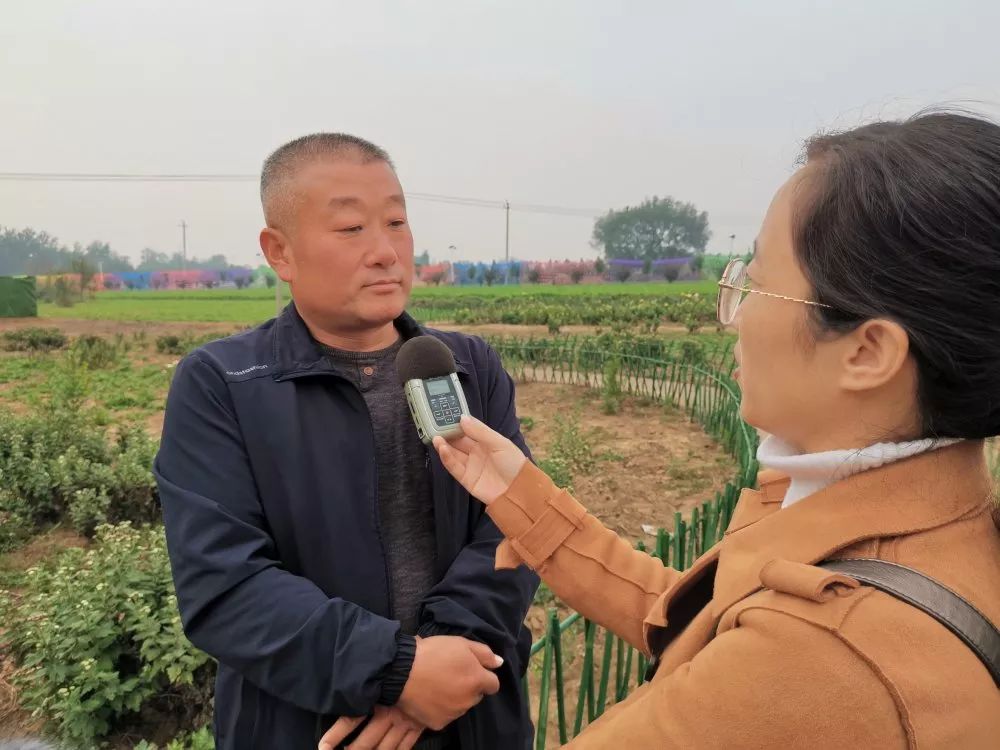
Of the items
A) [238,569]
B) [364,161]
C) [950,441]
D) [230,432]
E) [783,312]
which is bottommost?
[238,569]

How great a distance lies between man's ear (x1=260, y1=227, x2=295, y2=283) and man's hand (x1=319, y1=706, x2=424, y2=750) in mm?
1053

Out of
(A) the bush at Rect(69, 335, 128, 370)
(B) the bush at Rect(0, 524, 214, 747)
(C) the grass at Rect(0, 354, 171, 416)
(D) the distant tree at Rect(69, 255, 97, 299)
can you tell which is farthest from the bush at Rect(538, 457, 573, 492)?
(D) the distant tree at Rect(69, 255, 97, 299)

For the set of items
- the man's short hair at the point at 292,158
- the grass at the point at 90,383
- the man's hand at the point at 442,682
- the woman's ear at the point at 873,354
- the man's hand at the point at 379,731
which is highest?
the man's short hair at the point at 292,158

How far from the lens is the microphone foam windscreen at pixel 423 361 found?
150cm

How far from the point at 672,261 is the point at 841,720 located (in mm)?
65888

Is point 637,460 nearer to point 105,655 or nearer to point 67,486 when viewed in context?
point 67,486

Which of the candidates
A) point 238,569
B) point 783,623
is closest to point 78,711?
point 238,569

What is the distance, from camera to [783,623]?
0.77 m

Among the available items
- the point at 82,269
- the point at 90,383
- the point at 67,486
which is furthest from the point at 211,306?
the point at 67,486

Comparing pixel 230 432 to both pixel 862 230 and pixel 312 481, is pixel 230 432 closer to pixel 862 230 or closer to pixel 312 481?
pixel 312 481

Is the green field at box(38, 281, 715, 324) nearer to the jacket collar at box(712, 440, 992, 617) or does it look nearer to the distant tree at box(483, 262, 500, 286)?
the distant tree at box(483, 262, 500, 286)

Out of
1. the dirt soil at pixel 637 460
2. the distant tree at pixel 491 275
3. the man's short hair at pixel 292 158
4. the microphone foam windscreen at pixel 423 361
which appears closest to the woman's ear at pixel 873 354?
the microphone foam windscreen at pixel 423 361

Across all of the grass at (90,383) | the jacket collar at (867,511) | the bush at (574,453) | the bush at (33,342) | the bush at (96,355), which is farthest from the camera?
the bush at (33,342)

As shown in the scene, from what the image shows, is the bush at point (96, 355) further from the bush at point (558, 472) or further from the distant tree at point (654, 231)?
the distant tree at point (654, 231)
